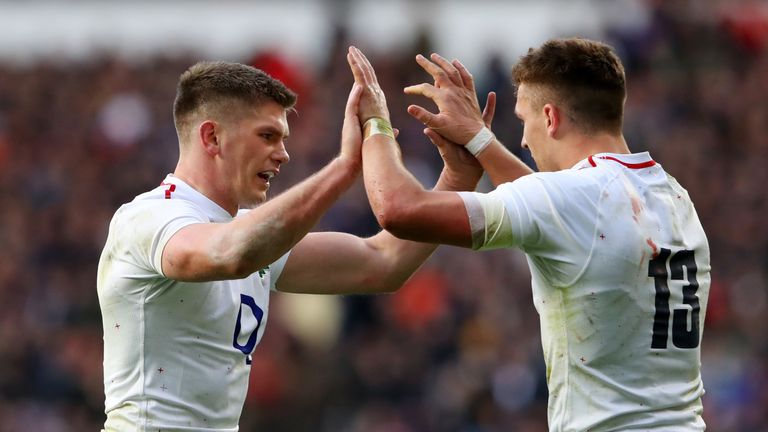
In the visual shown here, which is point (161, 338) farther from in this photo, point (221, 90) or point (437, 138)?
point (437, 138)

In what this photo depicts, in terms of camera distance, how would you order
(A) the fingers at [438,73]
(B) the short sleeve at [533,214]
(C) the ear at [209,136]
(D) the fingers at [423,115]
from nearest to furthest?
(B) the short sleeve at [533,214] < (D) the fingers at [423,115] < (C) the ear at [209,136] < (A) the fingers at [438,73]

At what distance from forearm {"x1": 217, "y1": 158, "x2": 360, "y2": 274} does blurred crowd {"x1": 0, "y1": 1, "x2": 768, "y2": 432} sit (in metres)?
7.88

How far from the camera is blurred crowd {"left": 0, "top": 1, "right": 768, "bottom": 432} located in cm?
1359

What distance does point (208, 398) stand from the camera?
5.77m

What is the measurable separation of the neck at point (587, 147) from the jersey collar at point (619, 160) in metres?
0.05

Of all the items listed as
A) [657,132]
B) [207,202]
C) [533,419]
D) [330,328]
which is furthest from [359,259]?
Answer: [657,132]

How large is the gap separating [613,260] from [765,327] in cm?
940

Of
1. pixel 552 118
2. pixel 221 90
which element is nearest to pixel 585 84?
pixel 552 118

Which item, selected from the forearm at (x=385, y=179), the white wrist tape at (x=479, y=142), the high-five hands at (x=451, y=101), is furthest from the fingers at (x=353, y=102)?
the white wrist tape at (x=479, y=142)

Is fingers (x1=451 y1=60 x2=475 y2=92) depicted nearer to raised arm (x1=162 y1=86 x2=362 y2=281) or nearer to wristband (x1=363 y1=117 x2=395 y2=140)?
wristband (x1=363 y1=117 x2=395 y2=140)

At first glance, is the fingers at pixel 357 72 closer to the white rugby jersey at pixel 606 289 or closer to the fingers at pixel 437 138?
the fingers at pixel 437 138

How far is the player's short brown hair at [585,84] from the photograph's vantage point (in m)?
5.64

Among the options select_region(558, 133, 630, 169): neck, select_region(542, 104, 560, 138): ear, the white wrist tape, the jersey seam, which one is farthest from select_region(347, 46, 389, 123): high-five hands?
the jersey seam

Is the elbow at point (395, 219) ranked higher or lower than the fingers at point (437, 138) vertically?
lower
